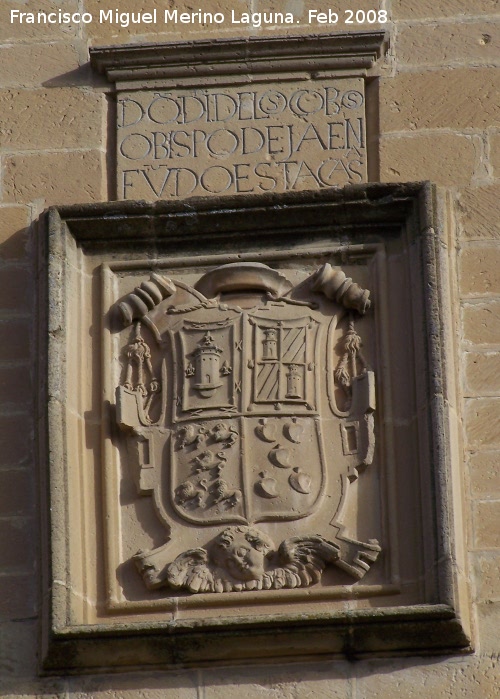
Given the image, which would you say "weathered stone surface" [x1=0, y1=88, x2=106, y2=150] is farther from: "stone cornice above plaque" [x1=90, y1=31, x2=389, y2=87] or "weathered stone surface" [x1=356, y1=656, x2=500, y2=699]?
"weathered stone surface" [x1=356, y1=656, x2=500, y2=699]

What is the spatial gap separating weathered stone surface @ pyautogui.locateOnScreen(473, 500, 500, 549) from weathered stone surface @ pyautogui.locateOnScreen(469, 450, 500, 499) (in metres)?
0.03

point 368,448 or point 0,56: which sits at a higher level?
point 0,56

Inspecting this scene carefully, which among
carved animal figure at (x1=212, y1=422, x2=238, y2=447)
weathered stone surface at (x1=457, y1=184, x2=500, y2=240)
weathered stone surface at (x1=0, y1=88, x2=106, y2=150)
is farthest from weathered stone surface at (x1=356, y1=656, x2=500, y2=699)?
weathered stone surface at (x1=0, y1=88, x2=106, y2=150)

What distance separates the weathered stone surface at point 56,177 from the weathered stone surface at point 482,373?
1372 millimetres

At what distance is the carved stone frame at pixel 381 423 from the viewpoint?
6.89 metres

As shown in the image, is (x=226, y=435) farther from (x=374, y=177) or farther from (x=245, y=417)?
(x=374, y=177)

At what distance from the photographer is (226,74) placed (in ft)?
25.8

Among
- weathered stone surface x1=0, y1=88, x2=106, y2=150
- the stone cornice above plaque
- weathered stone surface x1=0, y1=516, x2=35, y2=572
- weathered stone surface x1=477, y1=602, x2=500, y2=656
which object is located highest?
the stone cornice above plaque

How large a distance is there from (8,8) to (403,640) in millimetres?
2731

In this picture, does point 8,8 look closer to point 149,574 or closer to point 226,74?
point 226,74

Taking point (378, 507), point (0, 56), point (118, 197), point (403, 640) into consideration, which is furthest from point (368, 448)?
point (0, 56)

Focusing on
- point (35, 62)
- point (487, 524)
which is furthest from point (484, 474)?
point (35, 62)

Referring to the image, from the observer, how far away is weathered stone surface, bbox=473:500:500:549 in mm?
7066

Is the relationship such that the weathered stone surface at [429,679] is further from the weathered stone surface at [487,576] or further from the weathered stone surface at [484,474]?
the weathered stone surface at [484,474]
